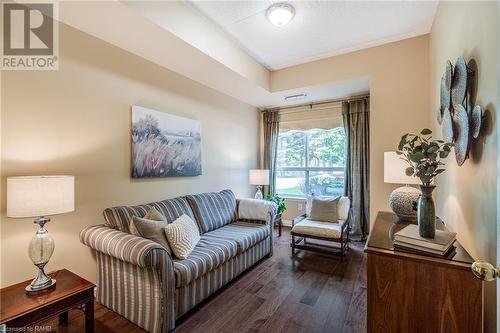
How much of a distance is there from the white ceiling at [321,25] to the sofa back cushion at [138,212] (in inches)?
83.6

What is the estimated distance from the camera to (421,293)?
108cm

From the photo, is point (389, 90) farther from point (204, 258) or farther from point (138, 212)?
point (138, 212)

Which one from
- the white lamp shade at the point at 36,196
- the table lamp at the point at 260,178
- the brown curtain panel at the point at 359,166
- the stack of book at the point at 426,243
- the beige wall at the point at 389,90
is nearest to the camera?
the stack of book at the point at 426,243

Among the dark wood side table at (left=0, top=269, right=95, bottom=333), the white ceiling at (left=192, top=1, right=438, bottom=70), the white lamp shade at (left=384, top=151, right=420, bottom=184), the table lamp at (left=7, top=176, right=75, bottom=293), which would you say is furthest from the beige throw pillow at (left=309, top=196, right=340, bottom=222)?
the table lamp at (left=7, top=176, right=75, bottom=293)

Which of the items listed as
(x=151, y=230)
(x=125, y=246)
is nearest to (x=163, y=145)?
(x=151, y=230)

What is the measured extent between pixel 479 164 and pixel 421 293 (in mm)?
723

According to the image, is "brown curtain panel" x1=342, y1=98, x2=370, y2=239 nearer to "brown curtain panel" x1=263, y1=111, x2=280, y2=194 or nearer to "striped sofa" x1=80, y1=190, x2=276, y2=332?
"brown curtain panel" x1=263, y1=111, x2=280, y2=194

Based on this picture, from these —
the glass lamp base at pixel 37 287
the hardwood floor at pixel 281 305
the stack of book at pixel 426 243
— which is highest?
the stack of book at pixel 426 243

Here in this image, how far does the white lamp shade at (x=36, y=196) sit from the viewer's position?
1459mm

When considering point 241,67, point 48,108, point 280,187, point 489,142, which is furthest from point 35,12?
point 280,187

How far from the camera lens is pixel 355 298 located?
2.24 meters

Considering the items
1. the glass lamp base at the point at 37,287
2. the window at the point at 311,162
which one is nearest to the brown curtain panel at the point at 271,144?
the window at the point at 311,162

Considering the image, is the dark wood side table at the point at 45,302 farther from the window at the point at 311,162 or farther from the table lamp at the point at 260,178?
the window at the point at 311,162

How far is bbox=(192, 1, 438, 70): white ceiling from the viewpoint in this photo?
7.69ft
